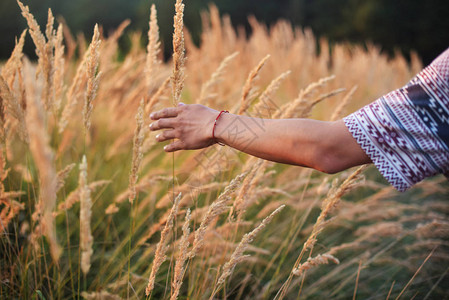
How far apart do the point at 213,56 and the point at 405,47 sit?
612 inches

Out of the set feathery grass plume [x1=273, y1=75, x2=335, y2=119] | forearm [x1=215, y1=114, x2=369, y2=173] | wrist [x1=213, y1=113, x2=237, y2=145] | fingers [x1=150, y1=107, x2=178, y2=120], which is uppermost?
feathery grass plume [x1=273, y1=75, x2=335, y2=119]

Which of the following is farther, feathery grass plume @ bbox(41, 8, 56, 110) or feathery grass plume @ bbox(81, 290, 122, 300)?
feathery grass plume @ bbox(41, 8, 56, 110)

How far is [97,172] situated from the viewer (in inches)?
88.4

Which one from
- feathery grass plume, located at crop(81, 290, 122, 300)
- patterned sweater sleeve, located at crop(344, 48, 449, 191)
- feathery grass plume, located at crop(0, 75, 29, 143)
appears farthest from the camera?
feathery grass plume, located at crop(81, 290, 122, 300)

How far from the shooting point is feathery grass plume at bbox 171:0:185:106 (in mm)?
1040

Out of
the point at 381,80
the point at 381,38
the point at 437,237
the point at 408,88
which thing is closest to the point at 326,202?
the point at 408,88

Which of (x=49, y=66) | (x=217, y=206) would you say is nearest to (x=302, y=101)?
(x=217, y=206)

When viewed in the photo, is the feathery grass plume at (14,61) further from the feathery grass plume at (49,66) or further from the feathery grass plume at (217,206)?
the feathery grass plume at (217,206)

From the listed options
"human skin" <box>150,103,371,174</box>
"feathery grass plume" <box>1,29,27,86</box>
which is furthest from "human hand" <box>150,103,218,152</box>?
"feathery grass plume" <box>1,29,27,86</box>

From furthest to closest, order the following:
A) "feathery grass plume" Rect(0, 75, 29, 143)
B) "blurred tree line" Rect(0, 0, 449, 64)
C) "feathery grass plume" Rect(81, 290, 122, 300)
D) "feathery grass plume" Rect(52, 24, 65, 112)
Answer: "blurred tree line" Rect(0, 0, 449, 64) → "feathery grass plume" Rect(52, 24, 65, 112) → "feathery grass plume" Rect(81, 290, 122, 300) → "feathery grass plume" Rect(0, 75, 29, 143)

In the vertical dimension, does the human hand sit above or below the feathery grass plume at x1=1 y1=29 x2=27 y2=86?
below

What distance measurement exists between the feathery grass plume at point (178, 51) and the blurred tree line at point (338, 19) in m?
12.6

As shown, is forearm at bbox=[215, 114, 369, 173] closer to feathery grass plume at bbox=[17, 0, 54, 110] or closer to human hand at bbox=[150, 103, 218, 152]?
human hand at bbox=[150, 103, 218, 152]

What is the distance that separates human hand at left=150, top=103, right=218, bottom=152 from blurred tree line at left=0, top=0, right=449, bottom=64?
1262cm
